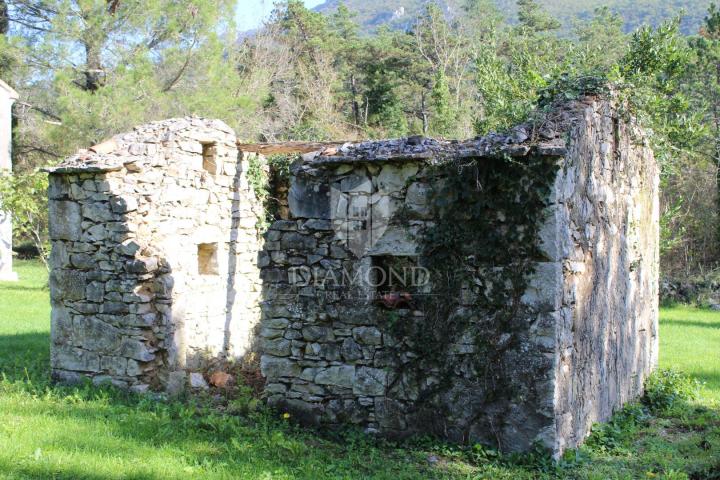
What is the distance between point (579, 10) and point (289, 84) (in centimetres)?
6366

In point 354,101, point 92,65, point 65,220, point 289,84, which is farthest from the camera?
point 289,84

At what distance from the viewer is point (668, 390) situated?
327 inches

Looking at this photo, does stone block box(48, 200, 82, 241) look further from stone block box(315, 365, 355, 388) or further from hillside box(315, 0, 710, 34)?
hillside box(315, 0, 710, 34)

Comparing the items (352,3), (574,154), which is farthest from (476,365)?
(352,3)

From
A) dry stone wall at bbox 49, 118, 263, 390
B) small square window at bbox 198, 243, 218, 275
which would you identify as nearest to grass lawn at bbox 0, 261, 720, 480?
dry stone wall at bbox 49, 118, 263, 390

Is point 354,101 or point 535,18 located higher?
point 535,18

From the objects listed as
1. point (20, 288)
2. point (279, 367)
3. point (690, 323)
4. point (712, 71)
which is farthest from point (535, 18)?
point (279, 367)

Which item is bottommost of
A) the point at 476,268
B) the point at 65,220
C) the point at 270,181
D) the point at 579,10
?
the point at 476,268

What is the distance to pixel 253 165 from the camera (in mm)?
9797

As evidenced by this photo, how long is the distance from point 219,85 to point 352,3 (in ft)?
275

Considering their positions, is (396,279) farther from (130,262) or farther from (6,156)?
(6,156)

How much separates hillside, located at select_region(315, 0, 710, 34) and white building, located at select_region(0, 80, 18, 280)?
43.7 metres

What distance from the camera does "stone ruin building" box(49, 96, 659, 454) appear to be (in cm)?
550

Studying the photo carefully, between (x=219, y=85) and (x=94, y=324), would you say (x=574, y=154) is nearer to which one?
(x=94, y=324)
